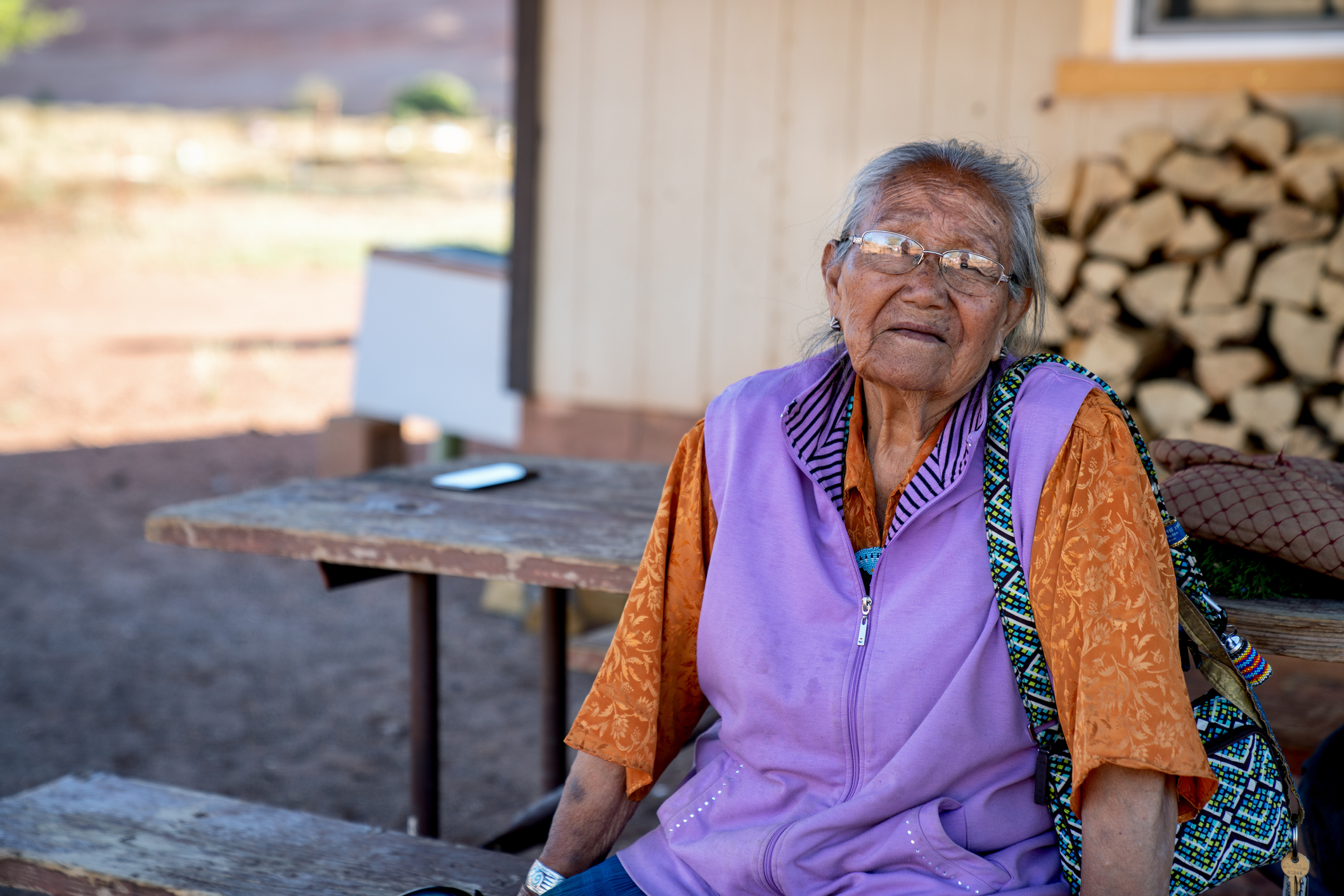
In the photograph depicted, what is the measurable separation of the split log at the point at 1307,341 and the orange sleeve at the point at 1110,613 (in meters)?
2.98

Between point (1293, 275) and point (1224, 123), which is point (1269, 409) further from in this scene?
point (1224, 123)

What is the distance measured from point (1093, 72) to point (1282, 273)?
3.20ft

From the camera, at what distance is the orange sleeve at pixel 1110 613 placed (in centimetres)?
144

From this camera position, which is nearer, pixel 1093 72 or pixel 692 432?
pixel 692 432

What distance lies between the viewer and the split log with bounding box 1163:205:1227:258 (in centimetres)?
420

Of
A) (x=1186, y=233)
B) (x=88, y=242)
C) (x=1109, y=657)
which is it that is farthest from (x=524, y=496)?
(x=88, y=242)

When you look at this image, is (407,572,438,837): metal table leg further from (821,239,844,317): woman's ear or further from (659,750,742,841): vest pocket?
(821,239,844,317): woman's ear

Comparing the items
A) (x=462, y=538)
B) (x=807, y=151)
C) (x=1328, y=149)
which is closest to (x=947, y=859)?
(x=462, y=538)

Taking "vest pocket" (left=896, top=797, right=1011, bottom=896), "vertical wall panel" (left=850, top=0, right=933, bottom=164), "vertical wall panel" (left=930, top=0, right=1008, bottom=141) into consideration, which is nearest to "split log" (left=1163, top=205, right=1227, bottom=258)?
"vertical wall panel" (left=930, top=0, right=1008, bottom=141)

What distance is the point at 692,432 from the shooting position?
6.03 ft

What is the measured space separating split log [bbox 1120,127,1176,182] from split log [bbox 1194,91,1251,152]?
97mm

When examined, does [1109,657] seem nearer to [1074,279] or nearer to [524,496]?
[524,496]

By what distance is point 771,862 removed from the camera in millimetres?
1619

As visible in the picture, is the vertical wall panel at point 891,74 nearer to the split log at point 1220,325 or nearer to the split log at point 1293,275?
the split log at point 1220,325
